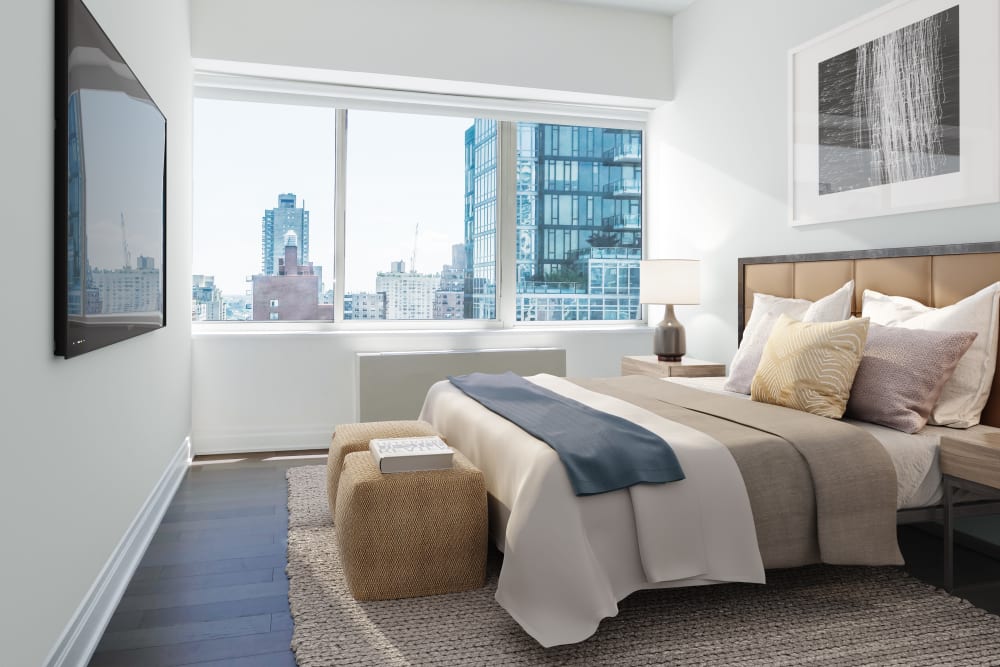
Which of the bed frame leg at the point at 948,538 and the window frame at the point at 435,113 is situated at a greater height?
the window frame at the point at 435,113

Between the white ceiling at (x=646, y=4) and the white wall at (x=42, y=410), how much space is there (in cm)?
320

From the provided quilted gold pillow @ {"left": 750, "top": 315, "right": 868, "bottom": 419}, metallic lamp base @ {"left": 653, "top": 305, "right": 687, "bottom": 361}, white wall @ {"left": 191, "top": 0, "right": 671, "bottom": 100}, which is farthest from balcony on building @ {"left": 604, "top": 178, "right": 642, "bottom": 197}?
quilted gold pillow @ {"left": 750, "top": 315, "right": 868, "bottom": 419}

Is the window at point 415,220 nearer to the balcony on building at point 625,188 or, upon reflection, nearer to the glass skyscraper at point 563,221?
the glass skyscraper at point 563,221

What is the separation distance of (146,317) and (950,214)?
3323 millimetres

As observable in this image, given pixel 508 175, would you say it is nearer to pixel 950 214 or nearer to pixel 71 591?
pixel 950 214

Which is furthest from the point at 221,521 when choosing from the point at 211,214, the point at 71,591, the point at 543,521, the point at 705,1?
the point at 705,1

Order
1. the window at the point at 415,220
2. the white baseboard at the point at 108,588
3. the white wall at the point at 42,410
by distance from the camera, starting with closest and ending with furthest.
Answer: the white wall at the point at 42,410, the white baseboard at the point at 108,588, the window at the point at 415,220


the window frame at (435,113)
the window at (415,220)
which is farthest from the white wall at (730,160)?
the window at (415,220)

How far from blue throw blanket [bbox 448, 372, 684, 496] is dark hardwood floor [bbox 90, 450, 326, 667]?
0.99 metres

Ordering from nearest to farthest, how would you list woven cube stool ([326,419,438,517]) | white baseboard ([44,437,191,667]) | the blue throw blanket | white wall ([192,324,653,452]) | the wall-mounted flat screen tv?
the wall-mounted flat screen tv, white baseboard ([44,437,191,667]), the blue throw blanket, woven cube stool ([326,419,438,517]), white wall ([192,324,653,452])

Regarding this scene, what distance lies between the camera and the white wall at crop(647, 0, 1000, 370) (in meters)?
3.73

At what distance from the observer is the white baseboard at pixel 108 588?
1.93 metres

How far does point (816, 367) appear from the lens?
2846mm

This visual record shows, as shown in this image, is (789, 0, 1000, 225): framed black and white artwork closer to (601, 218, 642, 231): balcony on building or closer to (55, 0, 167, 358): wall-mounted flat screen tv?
(601, 218, 642, 231): balcony on building
